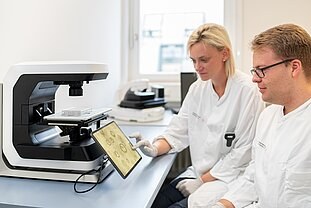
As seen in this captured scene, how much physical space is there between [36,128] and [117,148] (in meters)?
0.34

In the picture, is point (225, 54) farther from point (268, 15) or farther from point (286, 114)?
point (268, 15)

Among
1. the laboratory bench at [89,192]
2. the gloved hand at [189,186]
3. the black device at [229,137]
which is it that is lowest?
the gloved hand at [189,186]

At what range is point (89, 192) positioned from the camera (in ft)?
3.85

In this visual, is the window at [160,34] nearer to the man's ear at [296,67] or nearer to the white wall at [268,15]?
the white wall at [268,15]

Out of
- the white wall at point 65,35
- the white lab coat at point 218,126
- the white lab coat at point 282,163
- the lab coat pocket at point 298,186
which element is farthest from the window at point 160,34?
the lab coat pocket at point 298,186

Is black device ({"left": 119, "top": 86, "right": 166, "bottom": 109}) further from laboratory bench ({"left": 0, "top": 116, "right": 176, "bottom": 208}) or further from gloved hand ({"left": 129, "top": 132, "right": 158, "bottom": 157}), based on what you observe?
laboratory bench ({"left": 0, "top": 116, "right": 176, "bottom": 208})

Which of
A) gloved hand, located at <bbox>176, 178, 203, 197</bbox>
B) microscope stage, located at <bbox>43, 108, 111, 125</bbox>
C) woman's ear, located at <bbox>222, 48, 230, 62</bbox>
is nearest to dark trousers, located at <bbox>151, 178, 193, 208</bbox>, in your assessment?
gloved hand, located at <bbox>176, 178, 203, 197</bbox>

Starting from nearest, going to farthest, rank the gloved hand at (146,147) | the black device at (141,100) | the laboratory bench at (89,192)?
the laboratory bench at (89,192) → the gloved hand at (146,147) → the black device at (141,100)

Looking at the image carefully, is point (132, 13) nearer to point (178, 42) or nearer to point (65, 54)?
point (178, 42)

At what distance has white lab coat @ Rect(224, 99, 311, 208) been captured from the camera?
44.7 inches

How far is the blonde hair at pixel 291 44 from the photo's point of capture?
117 centimetres

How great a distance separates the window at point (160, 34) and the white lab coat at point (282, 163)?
1.92m

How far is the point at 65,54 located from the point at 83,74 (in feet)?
2.76

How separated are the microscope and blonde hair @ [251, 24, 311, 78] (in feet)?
2.08
